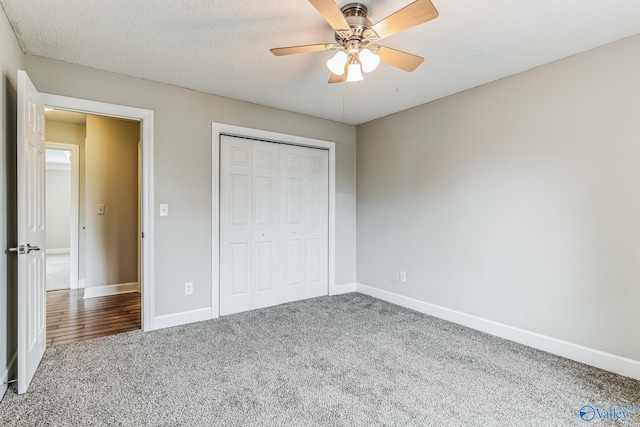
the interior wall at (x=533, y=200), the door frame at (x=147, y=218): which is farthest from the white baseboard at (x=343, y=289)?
the door frame at (x=147, y=218)

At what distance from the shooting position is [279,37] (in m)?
2.29

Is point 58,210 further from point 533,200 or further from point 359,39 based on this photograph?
point 533,200

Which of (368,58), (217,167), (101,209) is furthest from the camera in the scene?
(101,209)

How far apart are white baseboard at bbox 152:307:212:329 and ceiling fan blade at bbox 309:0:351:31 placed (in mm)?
2929

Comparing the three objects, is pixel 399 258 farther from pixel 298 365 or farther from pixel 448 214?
pixel 298 365

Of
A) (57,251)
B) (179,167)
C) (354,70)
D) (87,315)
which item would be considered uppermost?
(354,70)

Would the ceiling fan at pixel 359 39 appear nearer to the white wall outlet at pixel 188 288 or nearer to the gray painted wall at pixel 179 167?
the gray painted wall at pixel 179 167

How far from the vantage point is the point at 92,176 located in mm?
4410

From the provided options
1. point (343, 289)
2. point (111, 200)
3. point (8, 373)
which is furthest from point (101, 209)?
point (343, 289)

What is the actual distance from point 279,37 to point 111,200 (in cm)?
365

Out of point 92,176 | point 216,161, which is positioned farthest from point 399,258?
point 92,176

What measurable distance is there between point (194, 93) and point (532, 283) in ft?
12.1

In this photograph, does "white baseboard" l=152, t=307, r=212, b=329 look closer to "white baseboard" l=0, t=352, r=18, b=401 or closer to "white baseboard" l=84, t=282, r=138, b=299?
"white baseboard" l=0, t=352, r=18, b=401

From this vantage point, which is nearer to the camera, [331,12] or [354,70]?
[331,12]
